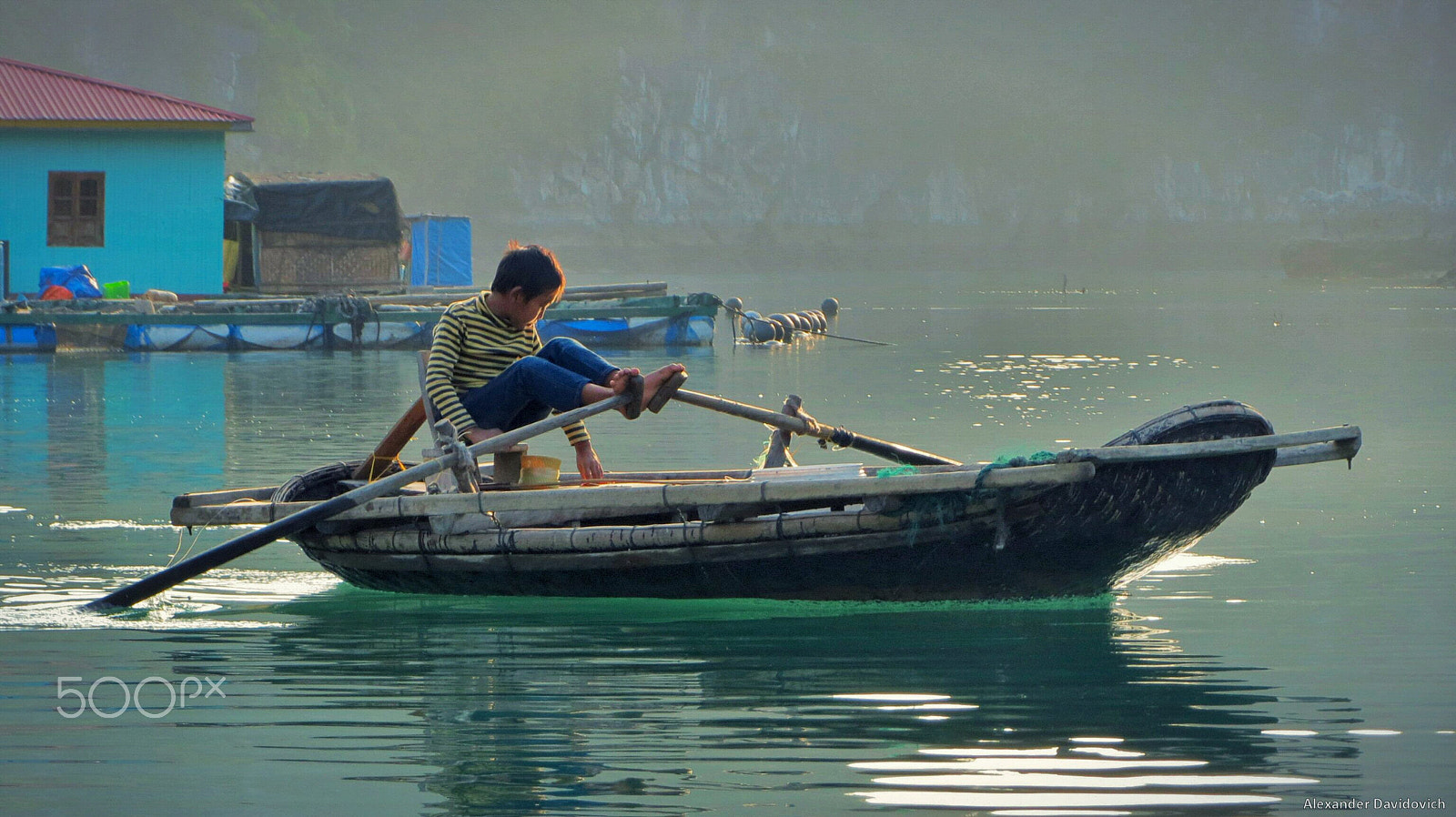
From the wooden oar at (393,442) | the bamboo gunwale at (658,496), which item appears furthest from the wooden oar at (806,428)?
the wooden oar at (393,442)

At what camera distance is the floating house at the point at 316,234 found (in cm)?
3136

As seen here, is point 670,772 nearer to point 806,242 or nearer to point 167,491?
point 167,491

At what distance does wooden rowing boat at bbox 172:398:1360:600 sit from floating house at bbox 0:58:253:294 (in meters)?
→ 22.2

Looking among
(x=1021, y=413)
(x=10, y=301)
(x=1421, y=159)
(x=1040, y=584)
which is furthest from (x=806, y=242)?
(x=1040, y=584)

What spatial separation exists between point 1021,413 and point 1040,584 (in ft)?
34.6

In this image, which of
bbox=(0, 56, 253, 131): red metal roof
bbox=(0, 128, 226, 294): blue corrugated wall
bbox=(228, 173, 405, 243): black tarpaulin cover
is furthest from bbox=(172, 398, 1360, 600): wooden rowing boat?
bbox=(228, 173, 405, 243): black tarpaulin cover

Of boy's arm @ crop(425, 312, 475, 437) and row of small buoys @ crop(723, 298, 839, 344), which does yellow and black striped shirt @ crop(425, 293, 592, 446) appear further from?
row of small buoys @ crop(723, 298, 839, 344)

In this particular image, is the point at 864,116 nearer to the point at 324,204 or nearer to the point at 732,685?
the point at 324,204

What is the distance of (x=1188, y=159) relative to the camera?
147750 millimetres

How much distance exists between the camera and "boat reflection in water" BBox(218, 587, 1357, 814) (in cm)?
497

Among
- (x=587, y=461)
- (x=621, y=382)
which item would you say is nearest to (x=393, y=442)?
(x=587, y=461)

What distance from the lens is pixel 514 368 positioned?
293 inches

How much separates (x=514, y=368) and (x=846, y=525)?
177 centimetres

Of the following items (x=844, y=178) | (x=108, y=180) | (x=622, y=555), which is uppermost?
(x=844, y=178)
